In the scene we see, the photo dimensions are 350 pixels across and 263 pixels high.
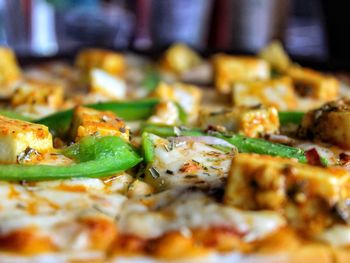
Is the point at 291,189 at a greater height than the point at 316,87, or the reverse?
the point at 291,189

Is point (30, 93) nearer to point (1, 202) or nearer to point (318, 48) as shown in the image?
point (1, 202)

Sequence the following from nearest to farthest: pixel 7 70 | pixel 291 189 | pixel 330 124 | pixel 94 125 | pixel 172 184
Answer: pixel 291 189 < pixel 172 184 < pixel 94 125 < pixel 330 124 < pixel 7 70

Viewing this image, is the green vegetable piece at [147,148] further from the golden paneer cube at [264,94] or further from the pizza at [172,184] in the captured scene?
the golden paneer cube at [264,94]

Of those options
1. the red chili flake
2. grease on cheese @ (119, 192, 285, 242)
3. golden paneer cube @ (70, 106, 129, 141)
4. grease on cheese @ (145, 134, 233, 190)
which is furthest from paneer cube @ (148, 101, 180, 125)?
grease on cheese @ (119, 192, 285, 242)

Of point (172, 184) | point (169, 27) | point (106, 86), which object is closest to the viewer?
point (172, 184)

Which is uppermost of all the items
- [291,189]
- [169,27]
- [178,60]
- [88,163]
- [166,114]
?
[291,189]

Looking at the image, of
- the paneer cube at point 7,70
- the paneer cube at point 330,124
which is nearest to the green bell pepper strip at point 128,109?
the paneer cube at point 330,124

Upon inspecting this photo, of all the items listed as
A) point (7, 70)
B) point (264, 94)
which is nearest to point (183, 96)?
point (264, 94)

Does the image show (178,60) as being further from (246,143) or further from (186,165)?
(186,165)
